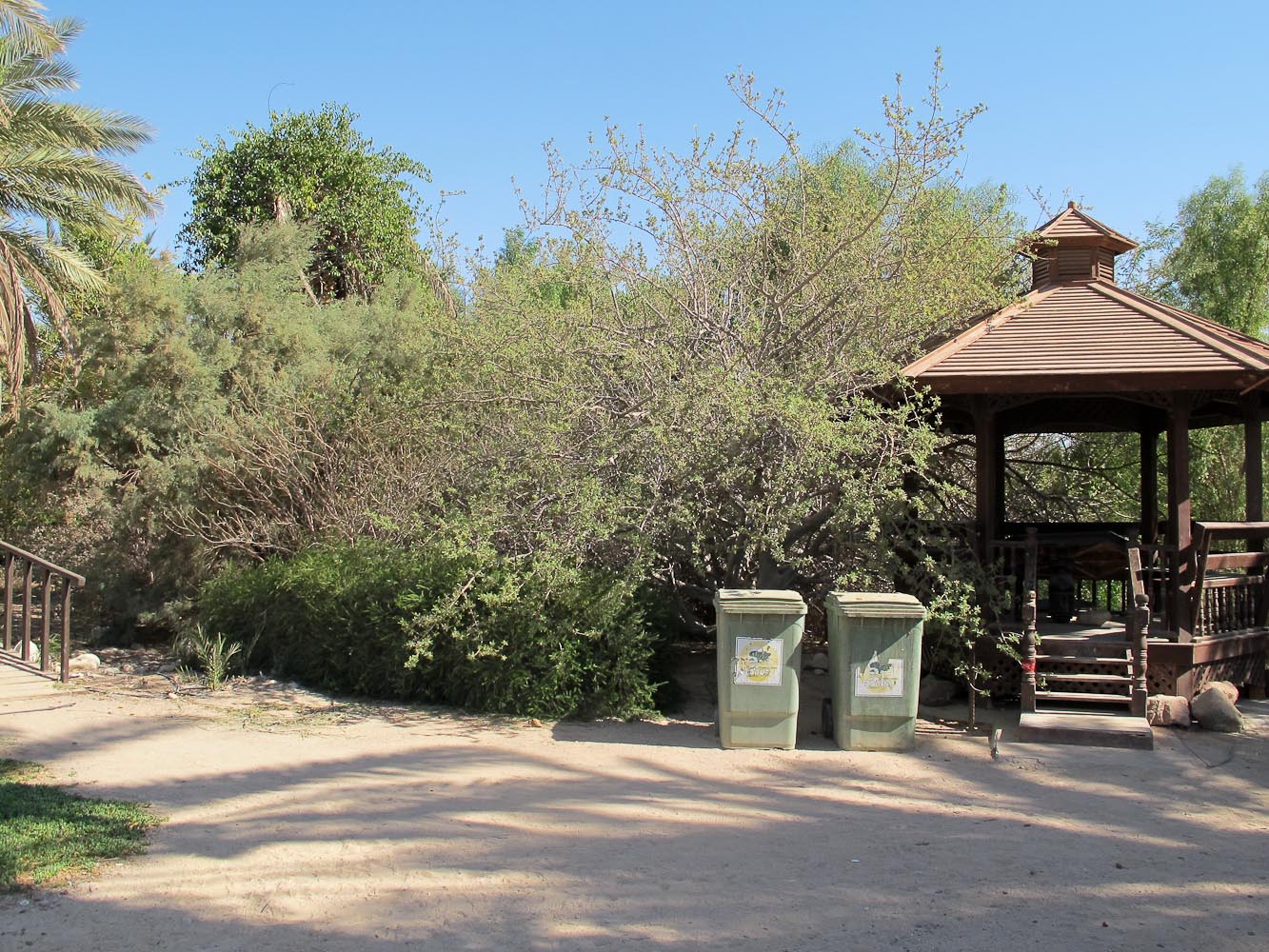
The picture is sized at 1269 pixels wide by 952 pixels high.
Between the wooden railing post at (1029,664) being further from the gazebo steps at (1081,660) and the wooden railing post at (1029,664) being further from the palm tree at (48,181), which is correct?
the palm tree at (48,181)

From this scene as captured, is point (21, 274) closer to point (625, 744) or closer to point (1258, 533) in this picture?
point (625, 744)

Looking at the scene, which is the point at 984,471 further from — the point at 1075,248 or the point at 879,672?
the point at 1075,248

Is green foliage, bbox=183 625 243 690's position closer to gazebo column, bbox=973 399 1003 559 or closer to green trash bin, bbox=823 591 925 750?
green trash bin, bbox=823 591 925 750

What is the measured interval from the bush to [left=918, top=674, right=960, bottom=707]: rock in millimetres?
2888

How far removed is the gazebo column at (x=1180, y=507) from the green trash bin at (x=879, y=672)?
3.33 meters

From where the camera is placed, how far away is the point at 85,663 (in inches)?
485

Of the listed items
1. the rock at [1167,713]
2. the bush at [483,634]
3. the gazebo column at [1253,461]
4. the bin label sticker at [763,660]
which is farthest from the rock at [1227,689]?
Result: the bush at [483,634]

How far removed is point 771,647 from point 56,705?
6.44 metres

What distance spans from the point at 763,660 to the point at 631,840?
2564 mm

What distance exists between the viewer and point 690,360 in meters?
9.99

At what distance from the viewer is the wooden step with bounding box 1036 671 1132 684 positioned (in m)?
9.12

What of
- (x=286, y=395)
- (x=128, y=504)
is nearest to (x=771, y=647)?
(x=286, y=395)

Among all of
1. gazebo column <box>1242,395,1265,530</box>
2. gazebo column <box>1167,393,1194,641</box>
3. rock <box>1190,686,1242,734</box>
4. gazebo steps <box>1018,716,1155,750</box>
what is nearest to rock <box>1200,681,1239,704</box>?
rock <box>1190,686,1242,734</box>

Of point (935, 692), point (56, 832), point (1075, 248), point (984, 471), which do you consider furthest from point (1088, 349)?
point (56, 832)
